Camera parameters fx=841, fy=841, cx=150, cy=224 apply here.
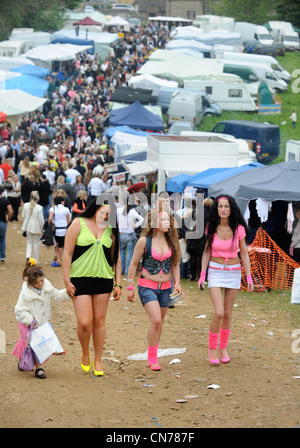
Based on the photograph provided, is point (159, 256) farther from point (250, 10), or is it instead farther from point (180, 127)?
point (250, 10)

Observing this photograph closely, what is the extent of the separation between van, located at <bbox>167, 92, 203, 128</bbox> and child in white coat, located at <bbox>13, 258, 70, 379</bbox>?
26.0m

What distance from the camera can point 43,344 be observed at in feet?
25.9

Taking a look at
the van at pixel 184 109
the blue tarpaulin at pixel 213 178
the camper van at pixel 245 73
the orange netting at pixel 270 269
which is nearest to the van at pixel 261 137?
the van at pixel 184 109

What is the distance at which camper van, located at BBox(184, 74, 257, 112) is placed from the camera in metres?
38.5

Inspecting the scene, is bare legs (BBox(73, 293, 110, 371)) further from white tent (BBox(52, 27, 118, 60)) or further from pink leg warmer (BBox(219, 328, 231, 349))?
white tent (BBox(52, 27, 118, 60))

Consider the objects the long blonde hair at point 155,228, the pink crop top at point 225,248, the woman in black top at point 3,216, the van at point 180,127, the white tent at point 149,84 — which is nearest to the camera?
the long blonde hair at point 155,228

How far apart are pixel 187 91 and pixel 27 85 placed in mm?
6922

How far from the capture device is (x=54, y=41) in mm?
54531

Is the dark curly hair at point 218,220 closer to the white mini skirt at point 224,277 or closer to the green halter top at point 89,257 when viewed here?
the white mini skirt at point 224,277

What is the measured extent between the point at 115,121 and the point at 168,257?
2066 centimetres

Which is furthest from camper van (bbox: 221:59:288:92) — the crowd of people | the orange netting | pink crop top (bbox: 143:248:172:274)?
pink crop top (bbox: 143:248:172:274)

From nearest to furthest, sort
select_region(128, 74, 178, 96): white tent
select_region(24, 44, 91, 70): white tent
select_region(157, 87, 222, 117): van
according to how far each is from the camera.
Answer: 1. select_region(157, 87, 222, 117): van
2. select_region(128, 74, 178, 96): white tent
3. select_region(24, 44, 91, 70): white tent

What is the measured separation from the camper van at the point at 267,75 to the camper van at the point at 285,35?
21.8m

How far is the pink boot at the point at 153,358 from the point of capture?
8094 millimetres
